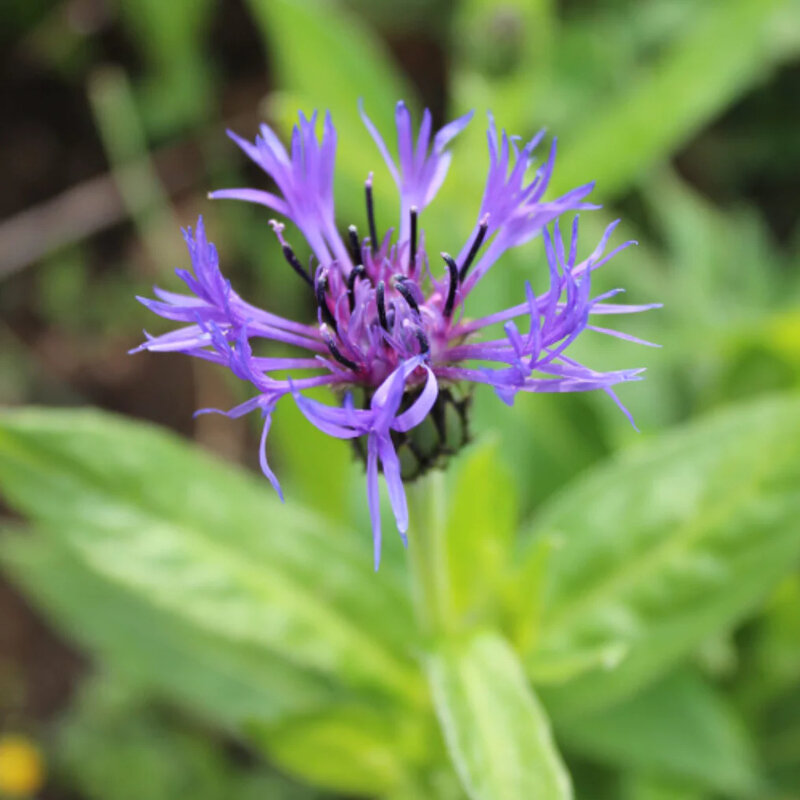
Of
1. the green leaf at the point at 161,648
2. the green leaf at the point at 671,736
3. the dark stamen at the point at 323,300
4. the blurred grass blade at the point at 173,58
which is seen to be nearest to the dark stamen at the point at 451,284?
the dark stamen at the point at 323,300

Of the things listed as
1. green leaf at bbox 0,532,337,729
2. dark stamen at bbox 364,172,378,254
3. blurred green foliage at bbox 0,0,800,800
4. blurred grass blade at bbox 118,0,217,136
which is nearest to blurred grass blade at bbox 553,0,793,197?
blurred green foliage at bbox 0,0,800,800

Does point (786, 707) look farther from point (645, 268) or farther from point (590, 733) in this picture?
point (645, 268)

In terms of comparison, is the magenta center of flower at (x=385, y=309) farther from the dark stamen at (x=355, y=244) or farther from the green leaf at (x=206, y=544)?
the green leaf at (x=206, y=544)

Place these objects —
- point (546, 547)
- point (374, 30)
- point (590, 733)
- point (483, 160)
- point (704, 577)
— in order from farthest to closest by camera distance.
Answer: point (374, 30)
point (483, 160)
point (590, 733)
point (704, 577)
point (546, 547)

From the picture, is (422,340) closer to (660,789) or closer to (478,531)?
(478,531)

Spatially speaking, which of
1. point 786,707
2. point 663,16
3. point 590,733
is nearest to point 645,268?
point 663,16

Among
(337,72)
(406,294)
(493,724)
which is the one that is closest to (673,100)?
(337,72)
